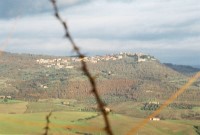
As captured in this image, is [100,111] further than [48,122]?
No

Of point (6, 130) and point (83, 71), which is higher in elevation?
point (83, 71)

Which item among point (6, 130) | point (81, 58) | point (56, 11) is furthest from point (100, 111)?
point (6, 130)

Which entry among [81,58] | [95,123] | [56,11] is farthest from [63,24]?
[95,123]

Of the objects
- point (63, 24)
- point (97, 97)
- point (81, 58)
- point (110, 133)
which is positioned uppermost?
A: point (63, 24)

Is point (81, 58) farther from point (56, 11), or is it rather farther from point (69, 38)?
point (56, 11)

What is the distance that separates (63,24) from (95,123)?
19353 cm

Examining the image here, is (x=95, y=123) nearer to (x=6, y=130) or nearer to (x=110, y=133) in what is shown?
(x=6, y=130)

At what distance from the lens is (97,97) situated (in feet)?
8.25

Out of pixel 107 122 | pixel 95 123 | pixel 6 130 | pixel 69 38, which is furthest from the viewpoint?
pixel 95 123

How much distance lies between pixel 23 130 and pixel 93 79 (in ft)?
531

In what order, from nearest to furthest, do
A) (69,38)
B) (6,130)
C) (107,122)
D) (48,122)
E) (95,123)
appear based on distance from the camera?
1. (107,122)
2. (69,38)
3. (48,122)
4. (6,130)
5. (95,123)

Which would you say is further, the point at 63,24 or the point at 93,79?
the point at 63,24

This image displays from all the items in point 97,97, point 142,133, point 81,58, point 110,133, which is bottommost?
point 142,133

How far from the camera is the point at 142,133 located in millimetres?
196375
